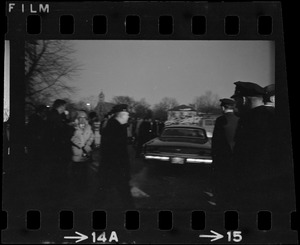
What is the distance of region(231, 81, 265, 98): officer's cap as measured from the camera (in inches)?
147

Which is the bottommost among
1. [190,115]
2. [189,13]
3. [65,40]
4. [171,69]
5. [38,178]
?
[38,178]

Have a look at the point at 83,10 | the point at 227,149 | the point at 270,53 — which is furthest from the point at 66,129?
the point at 270,53

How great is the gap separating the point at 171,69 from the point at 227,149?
2.86 ft

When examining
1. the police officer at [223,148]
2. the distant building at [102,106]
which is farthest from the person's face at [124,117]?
the police officer at [223,148]

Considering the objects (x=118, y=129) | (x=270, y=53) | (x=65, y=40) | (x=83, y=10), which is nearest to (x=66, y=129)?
(x=118, y=129)

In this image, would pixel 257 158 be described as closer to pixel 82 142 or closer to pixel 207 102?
pixel 207 102

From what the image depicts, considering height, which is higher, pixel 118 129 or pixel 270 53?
pixel 270 53

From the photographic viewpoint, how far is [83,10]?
12.2ft

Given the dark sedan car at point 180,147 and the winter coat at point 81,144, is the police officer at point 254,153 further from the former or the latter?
the winter coat at point 81,144

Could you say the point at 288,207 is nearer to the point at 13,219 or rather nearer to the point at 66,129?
the point at 66,129

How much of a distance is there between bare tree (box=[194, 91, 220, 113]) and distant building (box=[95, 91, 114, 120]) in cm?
78

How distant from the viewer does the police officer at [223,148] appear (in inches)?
147

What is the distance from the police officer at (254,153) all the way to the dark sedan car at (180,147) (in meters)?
0.30

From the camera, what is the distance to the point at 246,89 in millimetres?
3736
